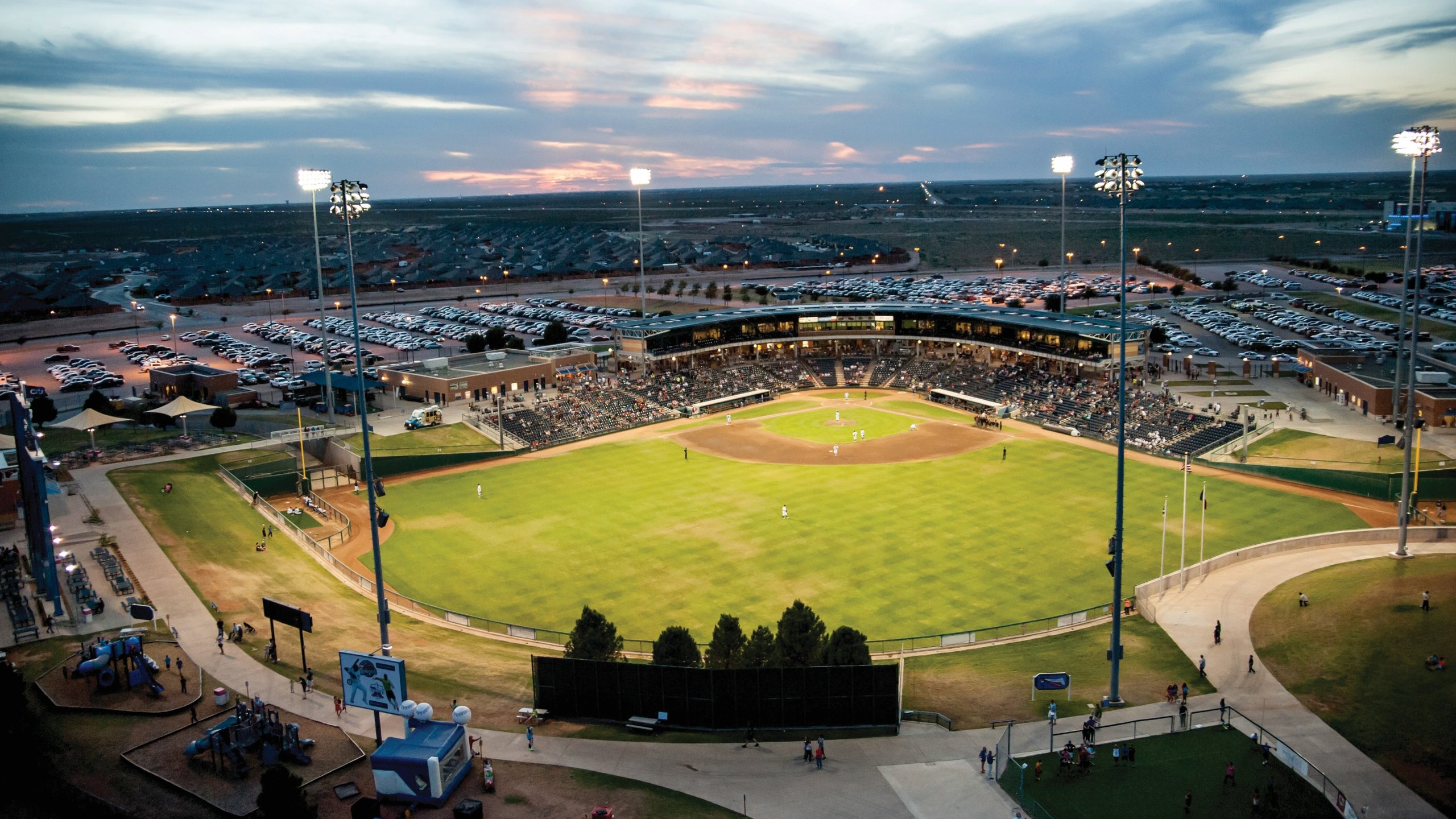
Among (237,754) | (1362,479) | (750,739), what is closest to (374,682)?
(237,754)

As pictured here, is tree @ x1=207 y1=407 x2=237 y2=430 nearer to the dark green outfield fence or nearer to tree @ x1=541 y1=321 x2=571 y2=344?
tree @ x1=541 y1=321 x2=571 y2=344

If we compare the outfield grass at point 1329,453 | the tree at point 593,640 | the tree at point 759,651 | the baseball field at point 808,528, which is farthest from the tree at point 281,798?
the outfield grass at point 1329,453

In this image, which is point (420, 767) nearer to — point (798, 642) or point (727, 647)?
point (727, 647)

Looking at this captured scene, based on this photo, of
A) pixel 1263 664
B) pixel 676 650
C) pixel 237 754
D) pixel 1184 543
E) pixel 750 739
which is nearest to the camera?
pixel 237 754

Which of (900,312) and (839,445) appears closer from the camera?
(839,445)

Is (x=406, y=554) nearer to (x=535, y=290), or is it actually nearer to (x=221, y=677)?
(x=221, y=677)

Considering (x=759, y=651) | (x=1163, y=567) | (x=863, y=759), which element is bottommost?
(x=863, y=759)

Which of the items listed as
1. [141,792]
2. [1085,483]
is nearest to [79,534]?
[141,792]

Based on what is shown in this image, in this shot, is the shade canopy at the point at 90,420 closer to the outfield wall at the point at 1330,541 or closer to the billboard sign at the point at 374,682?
the billboard sign at the point at 374,682
